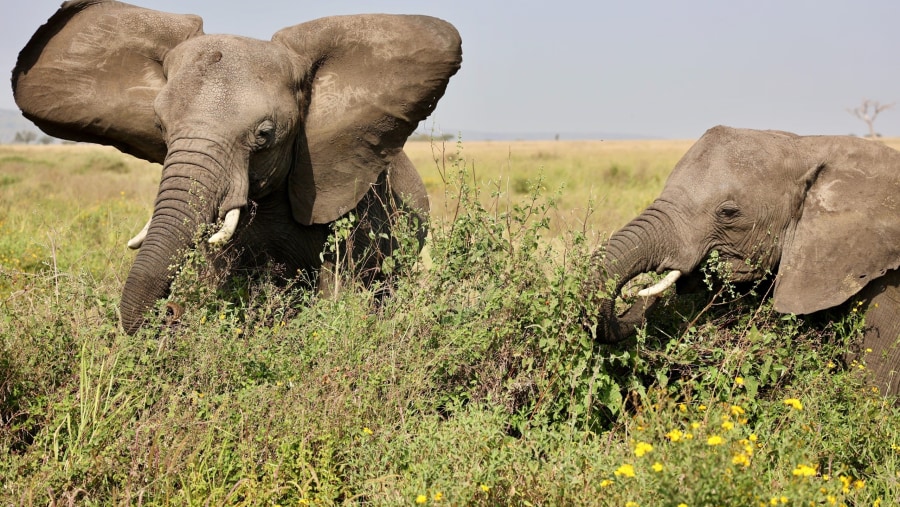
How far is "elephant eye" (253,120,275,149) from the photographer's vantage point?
535cm

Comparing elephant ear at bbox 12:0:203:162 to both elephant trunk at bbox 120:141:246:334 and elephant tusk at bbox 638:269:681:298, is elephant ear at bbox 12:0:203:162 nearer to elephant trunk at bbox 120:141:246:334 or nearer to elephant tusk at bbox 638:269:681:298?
elephant trunk at bbox 120:141:246:334

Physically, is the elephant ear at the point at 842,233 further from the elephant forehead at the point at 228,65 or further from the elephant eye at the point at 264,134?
the elephant forehead at the point at 228,65

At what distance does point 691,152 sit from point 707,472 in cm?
291

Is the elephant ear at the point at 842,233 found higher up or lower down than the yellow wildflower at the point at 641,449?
higher up

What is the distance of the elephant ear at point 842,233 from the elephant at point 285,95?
2183mm

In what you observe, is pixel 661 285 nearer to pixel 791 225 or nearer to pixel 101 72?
pixel 791 225

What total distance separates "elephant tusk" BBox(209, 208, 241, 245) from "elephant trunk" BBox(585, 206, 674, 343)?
188 centimetres

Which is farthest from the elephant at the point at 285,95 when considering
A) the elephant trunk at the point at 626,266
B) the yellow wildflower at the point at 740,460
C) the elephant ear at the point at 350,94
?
the yellow wildflower at the point at 740,460

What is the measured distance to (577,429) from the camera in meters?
4.85

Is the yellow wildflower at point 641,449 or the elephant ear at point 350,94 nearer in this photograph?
the yellow wildflower at point 641,449

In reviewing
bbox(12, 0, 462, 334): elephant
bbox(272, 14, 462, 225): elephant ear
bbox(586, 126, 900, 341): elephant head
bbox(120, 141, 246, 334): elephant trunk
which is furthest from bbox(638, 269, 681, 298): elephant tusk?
bbox(120, 141, 246, 334): elephant trunk

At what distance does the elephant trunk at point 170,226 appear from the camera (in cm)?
493

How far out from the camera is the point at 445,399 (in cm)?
478

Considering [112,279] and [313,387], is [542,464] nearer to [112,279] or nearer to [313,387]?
[313,387]
